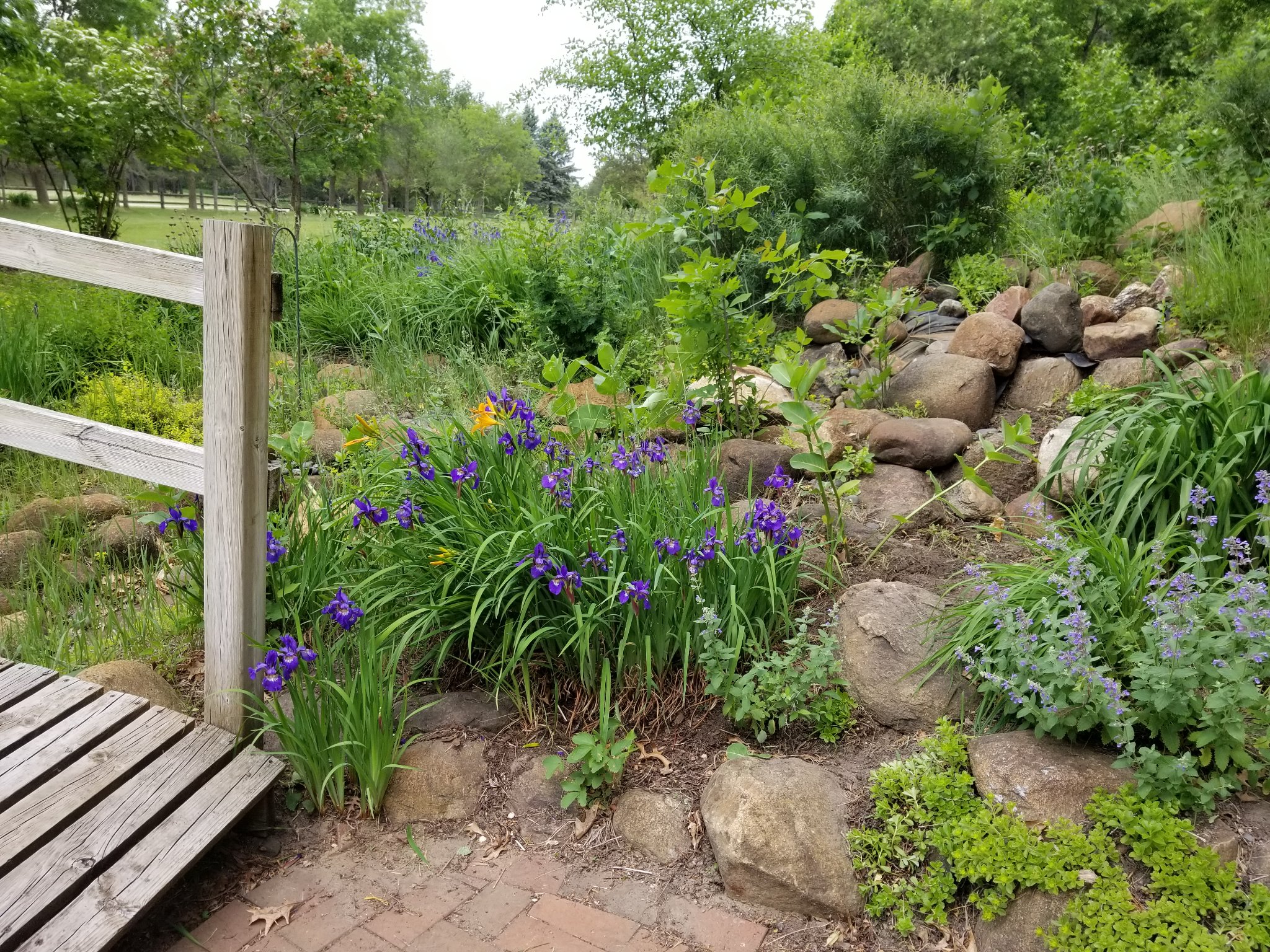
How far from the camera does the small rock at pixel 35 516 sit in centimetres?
404

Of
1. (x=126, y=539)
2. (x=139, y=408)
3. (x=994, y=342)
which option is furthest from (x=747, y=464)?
(x=139, y=408)

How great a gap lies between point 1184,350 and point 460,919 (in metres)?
4.23

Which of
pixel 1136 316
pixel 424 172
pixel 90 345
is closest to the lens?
pixel 1136 316

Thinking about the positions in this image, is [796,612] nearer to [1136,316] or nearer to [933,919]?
[933,919]

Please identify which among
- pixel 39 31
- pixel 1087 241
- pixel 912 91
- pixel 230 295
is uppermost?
pixel 39 31

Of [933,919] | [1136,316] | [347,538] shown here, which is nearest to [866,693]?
[933,919]

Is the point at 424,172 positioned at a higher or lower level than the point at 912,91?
higher

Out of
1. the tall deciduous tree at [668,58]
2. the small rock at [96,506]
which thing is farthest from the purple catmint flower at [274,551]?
the tall deciduous tree at [668,58]

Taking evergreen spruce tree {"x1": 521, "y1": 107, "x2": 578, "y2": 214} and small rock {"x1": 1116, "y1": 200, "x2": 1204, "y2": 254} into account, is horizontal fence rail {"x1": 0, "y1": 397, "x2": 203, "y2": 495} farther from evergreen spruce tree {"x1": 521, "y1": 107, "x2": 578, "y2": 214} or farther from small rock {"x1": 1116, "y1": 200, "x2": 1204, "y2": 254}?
evergreen spruce tree {"x1": 521, "y1": 107, "x2": 578, "y2": 214}

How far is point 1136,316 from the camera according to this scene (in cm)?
471

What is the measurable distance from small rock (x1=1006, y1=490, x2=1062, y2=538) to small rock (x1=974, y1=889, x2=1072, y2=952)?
1.37 metres

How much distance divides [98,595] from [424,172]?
42179mm

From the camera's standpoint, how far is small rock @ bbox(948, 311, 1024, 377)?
4.64 meters

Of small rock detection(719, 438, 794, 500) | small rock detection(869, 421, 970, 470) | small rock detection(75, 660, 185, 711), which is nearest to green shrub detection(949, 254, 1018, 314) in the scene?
small rock detection(869, 421, 970, 470)
